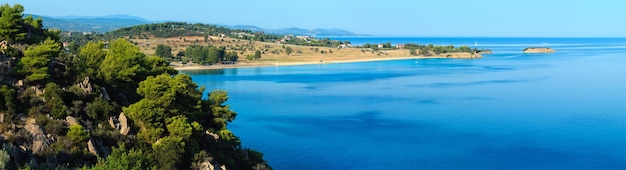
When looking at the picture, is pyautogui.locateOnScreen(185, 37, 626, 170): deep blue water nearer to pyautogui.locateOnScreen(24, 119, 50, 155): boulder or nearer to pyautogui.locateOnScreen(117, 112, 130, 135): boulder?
pyautogui.locateOnScreen(117, 112, 130, 135): boulder

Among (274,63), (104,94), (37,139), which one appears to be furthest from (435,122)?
(274,63)

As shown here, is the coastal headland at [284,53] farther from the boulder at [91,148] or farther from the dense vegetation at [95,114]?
the boulder at [91,148]

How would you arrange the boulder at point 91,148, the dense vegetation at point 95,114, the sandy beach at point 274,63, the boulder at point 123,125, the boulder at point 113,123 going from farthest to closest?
the sandy beach at point 274,63 < the boulder at point 113,123 < the boulder at point 123,125 < the boulder at point 91,148 < the dense vegetation at point 95,114

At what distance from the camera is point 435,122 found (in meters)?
50.3

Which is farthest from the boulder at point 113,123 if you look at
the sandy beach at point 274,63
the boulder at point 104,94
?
the sandy beach at point 274,63

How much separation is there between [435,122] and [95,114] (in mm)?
33349

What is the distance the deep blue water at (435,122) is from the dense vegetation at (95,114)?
923cm

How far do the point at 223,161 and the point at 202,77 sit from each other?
238 ft

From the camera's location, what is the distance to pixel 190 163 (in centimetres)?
2331

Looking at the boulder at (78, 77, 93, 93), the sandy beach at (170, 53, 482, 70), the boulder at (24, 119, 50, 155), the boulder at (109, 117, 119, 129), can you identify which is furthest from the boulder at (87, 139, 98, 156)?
the sandy beach at (170, 53, 482, 70)

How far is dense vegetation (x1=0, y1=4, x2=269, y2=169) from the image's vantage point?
755 inches

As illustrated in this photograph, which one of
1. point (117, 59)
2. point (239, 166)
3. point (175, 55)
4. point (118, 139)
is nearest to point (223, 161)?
point (239, 166)

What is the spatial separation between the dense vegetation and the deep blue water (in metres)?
9.23

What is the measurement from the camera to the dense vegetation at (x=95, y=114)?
1917 cm
